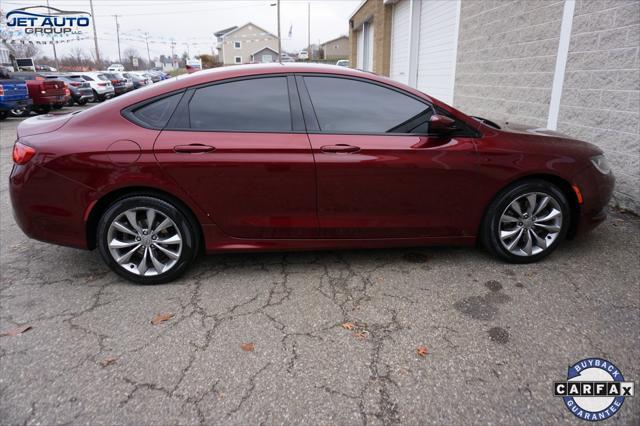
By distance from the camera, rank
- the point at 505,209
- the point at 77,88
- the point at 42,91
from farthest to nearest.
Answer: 1. the point at 77,88
2. the point at 42,91
3. the point at 505,209

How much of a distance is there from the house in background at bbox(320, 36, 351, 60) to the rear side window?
258 ft

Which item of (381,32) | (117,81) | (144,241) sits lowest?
(144,241)

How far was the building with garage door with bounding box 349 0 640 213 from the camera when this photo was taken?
15.5ft

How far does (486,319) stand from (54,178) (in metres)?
3.19

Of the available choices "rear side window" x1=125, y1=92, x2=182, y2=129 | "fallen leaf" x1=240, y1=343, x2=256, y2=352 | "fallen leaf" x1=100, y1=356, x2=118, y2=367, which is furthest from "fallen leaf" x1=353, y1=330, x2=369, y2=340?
"rear side window" x1=125, y1=92, x2=182, y2=129

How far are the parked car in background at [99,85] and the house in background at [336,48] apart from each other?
192ft

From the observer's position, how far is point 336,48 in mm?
81938

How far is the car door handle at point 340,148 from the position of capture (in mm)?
3232

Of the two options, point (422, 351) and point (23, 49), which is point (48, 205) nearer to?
point (422, 351)

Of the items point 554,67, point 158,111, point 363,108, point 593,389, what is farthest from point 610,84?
point 158,111

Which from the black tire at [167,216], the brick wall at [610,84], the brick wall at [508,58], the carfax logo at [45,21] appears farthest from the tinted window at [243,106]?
the carfax logo at [45,21]

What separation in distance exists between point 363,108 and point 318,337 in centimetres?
175

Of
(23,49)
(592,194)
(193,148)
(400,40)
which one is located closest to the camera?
(193,148)

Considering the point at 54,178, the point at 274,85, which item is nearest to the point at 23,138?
the point at 54,178
